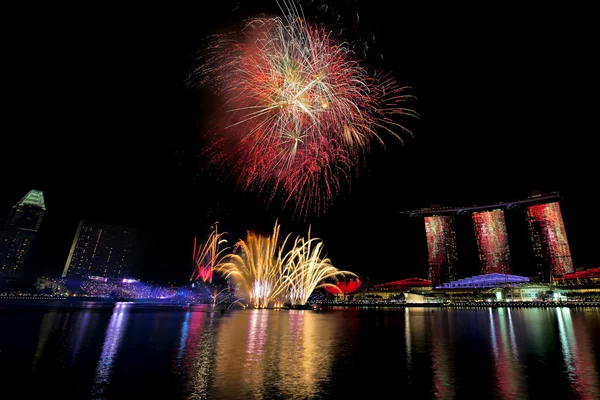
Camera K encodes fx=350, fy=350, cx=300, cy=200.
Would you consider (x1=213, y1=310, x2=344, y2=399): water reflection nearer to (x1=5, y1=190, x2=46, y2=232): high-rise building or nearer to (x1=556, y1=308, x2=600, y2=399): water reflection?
(x1=556, y1=308, x2=600, y2=399): water reflection

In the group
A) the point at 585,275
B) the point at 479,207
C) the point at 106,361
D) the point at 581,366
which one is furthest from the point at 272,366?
the point at 479,207

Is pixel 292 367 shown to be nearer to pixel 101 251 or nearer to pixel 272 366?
pixel 272 366

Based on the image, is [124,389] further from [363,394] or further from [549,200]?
[549,200]

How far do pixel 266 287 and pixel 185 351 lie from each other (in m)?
46.6

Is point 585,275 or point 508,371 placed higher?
point 585,275

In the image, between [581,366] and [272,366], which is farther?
[581,366]

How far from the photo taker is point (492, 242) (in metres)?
137

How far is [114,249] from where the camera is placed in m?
167

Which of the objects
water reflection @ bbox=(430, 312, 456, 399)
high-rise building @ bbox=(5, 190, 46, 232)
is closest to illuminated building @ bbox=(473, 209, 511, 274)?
water reflection @ bbox=(430, 312, 456, 399)

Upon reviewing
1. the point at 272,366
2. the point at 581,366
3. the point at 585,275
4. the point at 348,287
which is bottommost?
the point at 272,366

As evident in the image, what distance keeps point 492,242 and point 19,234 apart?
629ft

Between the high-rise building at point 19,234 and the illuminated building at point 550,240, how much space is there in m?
194

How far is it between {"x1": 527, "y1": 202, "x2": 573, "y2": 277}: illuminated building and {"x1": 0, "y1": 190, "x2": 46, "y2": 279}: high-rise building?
193641 millimetres

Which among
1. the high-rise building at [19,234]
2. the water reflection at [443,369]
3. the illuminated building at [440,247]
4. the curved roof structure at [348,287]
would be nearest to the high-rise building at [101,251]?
the high-rise building at [19,234]
